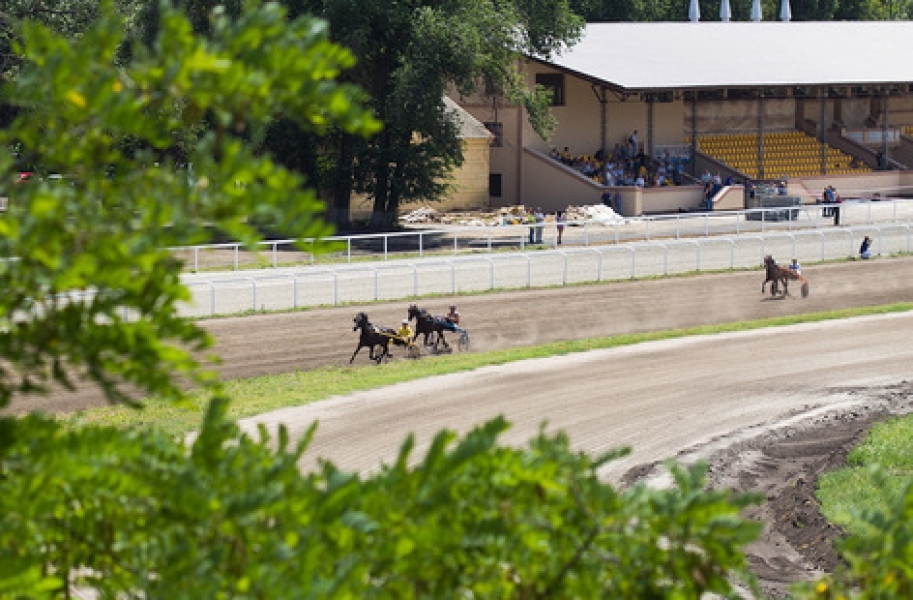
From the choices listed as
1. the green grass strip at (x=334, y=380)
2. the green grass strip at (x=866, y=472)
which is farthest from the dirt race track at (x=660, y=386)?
the green grass strip at (x=334, y=380)

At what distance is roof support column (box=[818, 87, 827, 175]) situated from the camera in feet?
186

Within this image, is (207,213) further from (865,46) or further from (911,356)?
(865,46)

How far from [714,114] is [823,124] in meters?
5.27

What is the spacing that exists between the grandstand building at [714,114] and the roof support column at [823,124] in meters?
0.08

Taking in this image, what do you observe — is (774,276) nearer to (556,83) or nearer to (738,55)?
(556,83)

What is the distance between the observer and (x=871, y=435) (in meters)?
20.3

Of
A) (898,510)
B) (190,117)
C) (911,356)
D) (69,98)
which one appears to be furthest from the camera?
(911,356)

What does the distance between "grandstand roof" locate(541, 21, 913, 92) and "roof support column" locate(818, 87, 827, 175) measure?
1.24m

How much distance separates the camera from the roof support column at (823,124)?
56.6 m

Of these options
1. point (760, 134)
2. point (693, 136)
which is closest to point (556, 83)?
point (693, 136)

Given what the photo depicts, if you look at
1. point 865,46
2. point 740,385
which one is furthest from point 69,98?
point 865,46

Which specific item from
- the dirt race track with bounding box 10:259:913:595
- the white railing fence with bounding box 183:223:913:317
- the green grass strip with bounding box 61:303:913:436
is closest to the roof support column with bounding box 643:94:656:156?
the white railing fence with bounding box 183:223:913:317

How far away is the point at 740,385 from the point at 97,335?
2094 centimetres

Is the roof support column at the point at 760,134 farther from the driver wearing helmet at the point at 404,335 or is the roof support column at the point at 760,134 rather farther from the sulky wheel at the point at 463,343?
the driver wearing helmet at the point at 404,335
